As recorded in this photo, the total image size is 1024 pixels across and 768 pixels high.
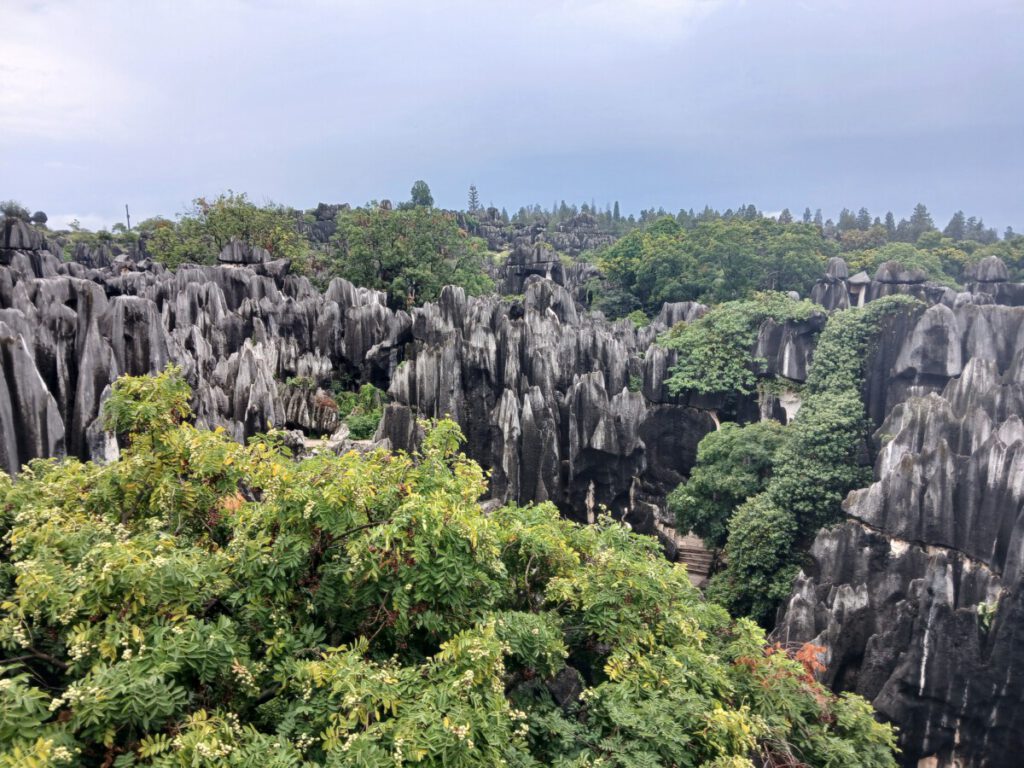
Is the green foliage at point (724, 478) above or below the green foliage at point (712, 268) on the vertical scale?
below

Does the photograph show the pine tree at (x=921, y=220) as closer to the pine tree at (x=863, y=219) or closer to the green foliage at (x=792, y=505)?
the pine tree at (x=863, y=219)

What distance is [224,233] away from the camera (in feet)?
127

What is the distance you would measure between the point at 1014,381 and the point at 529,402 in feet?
43.2

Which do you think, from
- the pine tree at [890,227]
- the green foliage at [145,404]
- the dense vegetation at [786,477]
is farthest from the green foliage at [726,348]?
the pine tree at [890,227]

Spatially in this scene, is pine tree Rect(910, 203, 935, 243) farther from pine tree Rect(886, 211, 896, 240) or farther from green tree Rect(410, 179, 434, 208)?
green tree Rect(410, 179, 434, 208)

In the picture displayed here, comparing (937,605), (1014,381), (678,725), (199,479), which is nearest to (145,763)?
(199,479)

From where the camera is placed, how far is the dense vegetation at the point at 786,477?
1588 cm

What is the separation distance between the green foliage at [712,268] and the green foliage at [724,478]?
69.0 feet

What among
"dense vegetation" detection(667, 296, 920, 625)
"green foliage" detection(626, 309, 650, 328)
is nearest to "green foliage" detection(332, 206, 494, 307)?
"green foliage" detection(626, 309, 650, 328)

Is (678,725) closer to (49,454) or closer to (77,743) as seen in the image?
(77,743)

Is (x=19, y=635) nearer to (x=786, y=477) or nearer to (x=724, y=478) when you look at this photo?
(x=786, y=477)

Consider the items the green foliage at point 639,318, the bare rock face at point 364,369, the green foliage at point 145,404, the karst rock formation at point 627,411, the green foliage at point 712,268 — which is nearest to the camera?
the green foliage at point 145,404

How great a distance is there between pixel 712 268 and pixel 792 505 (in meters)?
27.0

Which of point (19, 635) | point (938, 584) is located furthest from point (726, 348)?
point (19, 635)
